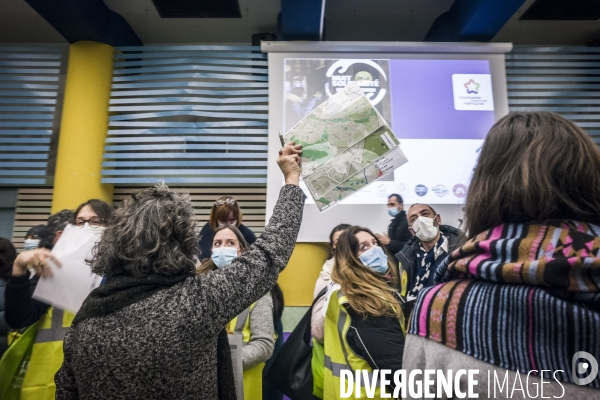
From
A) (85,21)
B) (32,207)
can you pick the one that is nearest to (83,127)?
(85,21)

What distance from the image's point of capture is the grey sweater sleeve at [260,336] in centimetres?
165

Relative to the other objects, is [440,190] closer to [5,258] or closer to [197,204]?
[197,204]

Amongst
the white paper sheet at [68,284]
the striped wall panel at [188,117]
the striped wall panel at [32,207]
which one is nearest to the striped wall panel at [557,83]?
the striped wall panel at [188,117]

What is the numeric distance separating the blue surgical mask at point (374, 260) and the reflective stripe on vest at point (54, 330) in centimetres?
139

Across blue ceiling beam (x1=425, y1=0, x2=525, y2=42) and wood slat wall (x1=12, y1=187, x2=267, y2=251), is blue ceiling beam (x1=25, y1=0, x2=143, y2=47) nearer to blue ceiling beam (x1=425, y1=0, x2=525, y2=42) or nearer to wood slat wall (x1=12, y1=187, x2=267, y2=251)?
wood slat wall (x1=12, y1=187, x2=267, y2=251)

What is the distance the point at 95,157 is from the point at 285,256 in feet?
10.8

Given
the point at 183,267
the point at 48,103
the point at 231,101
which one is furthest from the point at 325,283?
the point at 48,103

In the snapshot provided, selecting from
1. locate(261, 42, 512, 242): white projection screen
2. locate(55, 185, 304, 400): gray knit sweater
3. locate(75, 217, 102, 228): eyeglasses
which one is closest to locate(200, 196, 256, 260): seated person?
locate(261, 42, 512, 242): white projection screen

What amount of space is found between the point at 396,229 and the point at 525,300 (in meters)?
2.43

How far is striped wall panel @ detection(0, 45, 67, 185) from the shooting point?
370 cm

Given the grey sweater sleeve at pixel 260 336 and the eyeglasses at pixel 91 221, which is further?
the eyeglasses at pixel 91 221

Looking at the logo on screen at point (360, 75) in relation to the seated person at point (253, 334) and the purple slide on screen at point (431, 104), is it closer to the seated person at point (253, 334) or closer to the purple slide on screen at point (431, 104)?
the purple slide on screen at point (431, 104)

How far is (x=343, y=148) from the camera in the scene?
50.6 inches

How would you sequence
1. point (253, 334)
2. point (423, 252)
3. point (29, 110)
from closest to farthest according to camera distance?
point (253, 334) < point (423, 252) < point (29, 110)
